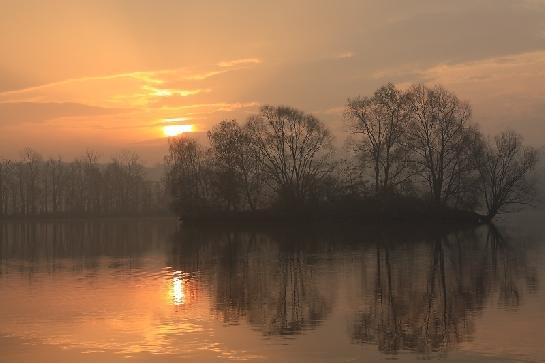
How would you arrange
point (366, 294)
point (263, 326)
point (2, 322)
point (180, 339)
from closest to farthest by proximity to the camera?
point (180, 339), point (263, 326), point (2, 322), point (366, 294)

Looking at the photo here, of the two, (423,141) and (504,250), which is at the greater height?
(423,141)

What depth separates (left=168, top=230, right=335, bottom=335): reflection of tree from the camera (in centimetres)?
1580

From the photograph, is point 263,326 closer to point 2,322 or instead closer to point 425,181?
point 2,322

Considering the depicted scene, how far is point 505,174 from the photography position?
→ 78.4 meters

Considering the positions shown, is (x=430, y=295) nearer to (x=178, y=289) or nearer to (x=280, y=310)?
(x=280, y=310)

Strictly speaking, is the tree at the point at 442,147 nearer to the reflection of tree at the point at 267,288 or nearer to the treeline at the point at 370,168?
the treeline at the point at 370,168

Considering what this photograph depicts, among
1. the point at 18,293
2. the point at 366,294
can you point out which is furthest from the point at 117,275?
the point at 366,294

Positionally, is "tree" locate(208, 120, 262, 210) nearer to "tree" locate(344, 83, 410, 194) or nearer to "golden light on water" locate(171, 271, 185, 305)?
"tree" locate(344, 83, 410, 194)

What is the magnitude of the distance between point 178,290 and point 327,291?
5.24 m

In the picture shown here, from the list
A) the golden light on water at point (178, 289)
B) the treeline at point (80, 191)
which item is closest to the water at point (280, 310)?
the golden light on water at point (178, 289)

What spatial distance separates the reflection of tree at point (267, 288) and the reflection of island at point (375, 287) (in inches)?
1.1

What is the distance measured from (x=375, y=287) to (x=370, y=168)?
57.3 metres

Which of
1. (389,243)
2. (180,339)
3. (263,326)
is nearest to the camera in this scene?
(180,339)

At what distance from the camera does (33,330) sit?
49.5 ft
